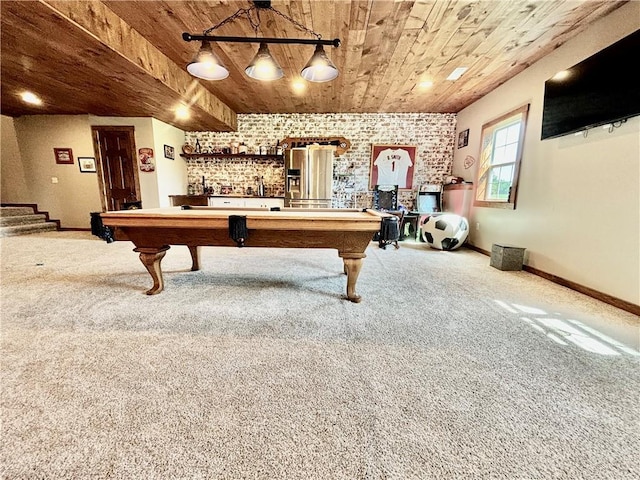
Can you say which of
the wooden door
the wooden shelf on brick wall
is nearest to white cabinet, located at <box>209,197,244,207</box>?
the wooden shelf on brick wall

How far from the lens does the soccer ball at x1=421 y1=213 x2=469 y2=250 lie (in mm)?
4559

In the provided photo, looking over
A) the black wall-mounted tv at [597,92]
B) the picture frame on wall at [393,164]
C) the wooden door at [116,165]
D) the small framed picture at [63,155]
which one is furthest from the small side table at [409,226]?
the small framed picture at [63,155]

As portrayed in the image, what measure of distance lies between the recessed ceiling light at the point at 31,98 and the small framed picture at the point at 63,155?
1.13 m

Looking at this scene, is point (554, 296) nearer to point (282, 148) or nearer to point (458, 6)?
point (458, 6)

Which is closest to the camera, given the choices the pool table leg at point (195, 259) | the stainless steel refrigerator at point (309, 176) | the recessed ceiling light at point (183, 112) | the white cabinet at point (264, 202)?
the pool table leg at point (195, 259)

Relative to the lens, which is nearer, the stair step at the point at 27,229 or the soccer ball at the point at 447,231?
the soccer ball at the point at 447,231

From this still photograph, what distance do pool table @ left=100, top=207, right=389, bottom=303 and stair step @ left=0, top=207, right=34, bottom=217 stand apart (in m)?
6.17

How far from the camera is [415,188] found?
6.09 meters

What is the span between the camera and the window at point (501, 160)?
12.3 feet

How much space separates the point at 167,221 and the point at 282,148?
14.4 feet

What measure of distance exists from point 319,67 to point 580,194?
3.03m

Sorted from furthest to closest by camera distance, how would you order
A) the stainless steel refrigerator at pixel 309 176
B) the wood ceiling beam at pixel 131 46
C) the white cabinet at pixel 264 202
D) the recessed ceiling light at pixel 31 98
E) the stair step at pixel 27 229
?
the white cabinet at pixel 264 202, the stainless steel refrigerator at pixel 309 176, the stair step at pixel 27 229, the recessed ceiling light at pixel 31 98, the wood ceiling beam at pixel 131 46

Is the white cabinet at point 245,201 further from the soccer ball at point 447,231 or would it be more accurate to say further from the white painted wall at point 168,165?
the soccer ball at point 447,231

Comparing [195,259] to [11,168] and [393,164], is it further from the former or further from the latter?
[11,168]
